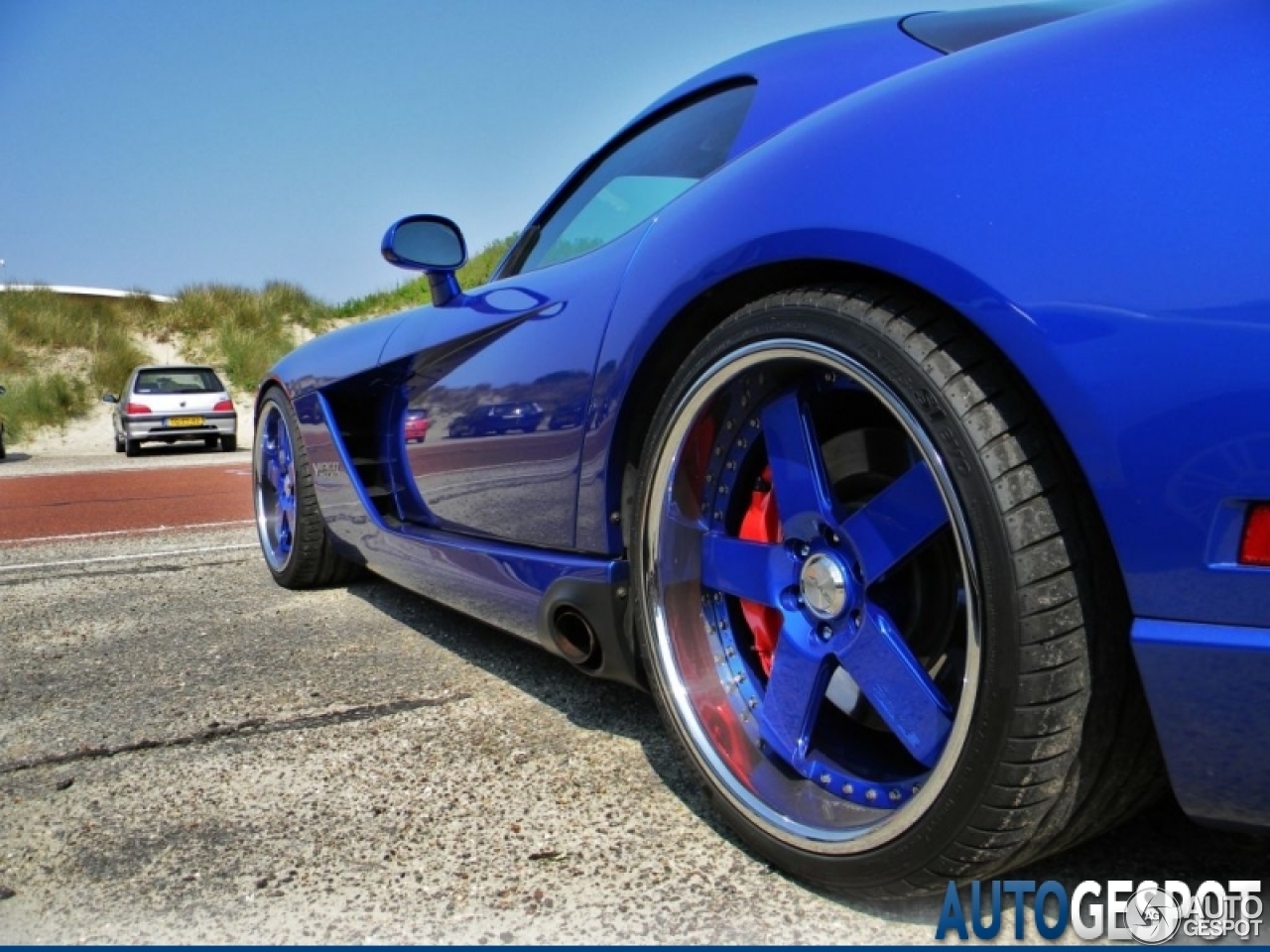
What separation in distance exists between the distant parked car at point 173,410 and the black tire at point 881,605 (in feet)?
52.2

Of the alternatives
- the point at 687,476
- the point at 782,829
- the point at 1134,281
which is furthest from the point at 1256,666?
the point at 687,476

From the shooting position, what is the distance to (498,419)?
2213mm

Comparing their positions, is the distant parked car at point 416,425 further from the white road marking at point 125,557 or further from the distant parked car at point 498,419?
the white road marking at point 125,557

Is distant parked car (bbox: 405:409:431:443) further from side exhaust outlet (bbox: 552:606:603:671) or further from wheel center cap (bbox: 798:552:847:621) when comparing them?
wheel center cap (bbox: 798:552:847:621)

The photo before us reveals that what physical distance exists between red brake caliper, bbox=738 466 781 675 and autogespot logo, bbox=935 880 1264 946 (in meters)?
0.47

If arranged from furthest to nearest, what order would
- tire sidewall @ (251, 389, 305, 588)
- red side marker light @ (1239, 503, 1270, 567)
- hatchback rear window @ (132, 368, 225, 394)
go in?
1. hatchback rear window @ (132, 368, 225, 394)
2. tire sidewall @ (251, 389, 305, 588)
3. red side marker light @ (1239, 503, 1270, 567)

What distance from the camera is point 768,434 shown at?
61.7 inches

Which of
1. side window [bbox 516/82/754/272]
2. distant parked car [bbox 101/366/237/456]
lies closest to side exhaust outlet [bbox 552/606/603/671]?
side window [bbox 516/82/754/272]

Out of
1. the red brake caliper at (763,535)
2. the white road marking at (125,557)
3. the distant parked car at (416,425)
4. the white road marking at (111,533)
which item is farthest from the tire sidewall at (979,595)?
the white road marking at (111,533)

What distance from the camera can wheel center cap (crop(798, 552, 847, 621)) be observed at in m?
1.43

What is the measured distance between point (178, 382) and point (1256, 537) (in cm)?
1752

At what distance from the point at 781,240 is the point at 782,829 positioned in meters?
0.79

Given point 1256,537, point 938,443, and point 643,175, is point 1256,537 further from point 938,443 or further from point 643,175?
point 643,175

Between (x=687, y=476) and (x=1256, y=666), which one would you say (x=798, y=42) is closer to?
(x=687, y=476)
